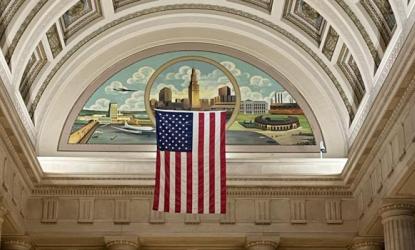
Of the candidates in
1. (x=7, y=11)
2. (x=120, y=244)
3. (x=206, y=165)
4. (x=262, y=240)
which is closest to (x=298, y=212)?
(x=262, y=240)

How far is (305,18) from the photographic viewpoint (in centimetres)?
2392

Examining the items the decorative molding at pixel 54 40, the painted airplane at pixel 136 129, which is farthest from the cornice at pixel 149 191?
the decorative molding at pixel 54 40

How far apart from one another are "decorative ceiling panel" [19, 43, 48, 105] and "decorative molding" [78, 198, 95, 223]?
3.00m

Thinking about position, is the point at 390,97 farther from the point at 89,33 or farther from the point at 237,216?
the point at 89,33

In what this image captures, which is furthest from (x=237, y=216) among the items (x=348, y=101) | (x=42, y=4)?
(x=42, y=4)

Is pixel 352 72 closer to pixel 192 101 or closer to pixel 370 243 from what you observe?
pixel 370 243

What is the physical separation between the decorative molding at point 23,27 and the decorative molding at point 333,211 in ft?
28.8

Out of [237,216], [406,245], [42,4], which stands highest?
[42,4]

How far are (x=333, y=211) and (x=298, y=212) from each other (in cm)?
90

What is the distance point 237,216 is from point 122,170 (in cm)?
323

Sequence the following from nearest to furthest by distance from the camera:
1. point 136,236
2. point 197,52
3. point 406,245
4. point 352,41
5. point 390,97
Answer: point 390,97
point 406,245
point 352,41
point 136,236
point 197,52

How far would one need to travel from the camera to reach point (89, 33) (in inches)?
957

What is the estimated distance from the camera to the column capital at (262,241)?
2359 centimetres

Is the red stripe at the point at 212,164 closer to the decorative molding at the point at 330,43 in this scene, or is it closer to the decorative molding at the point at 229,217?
the decorative molding at the point at 229,217
